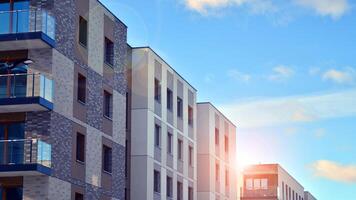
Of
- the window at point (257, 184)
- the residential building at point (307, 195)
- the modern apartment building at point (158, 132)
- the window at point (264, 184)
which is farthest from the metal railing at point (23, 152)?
the residential building at point (307, 195)

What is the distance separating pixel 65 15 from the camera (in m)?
35.0

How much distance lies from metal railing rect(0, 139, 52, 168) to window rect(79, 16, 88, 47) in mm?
6609

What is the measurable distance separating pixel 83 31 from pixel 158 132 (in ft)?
40.6

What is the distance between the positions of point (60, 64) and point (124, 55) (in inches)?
346

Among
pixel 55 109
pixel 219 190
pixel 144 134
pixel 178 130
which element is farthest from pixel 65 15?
pixel 219 190

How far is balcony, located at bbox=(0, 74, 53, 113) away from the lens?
32.2 metres

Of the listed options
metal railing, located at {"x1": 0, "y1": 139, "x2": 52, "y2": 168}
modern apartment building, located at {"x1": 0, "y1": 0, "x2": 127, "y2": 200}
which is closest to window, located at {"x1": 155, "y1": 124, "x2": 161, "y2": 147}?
modern apartment building, located at {"x1": 0, "y1": 0, "x2": 127, "y2": 200}

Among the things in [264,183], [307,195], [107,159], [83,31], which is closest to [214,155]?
[107,159]

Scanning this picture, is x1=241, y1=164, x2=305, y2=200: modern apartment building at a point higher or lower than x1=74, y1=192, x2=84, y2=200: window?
higher

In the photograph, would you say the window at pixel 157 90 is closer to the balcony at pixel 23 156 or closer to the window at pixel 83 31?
the window at pixel 83 31

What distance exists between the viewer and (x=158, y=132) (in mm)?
48156

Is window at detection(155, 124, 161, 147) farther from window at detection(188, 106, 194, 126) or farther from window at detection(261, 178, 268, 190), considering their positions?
window at detection(261, 178, 268, 190)

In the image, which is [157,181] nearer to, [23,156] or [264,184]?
[23,156]

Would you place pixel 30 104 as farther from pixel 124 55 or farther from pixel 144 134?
pixel 144 134
